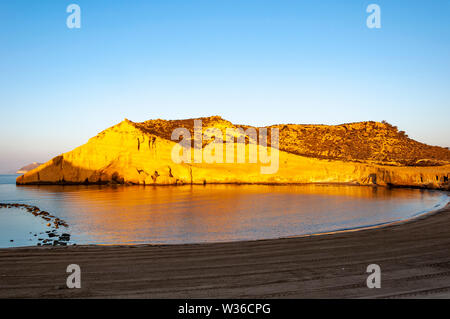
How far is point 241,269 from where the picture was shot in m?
6.44

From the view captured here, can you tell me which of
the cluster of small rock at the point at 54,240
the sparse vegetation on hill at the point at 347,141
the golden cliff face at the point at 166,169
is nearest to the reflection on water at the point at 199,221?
the cluster of small rock at the point at 54,240

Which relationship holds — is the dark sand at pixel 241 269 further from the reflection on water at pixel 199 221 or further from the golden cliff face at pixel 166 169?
the golden cliff face at pixel 166 169

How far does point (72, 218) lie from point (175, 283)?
12774mm

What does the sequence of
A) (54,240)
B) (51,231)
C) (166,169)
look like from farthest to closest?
(166,169)
(51,231)
(54,240)

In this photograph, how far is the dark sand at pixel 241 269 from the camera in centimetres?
508

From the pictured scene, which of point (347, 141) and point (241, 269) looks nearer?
point (241, 269)

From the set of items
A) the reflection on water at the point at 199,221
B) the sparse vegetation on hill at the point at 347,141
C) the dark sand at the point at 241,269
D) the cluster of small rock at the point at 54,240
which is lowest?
the reflection on water at the point at 199,221

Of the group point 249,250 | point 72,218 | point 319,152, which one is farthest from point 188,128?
point 249,250

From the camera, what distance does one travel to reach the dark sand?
5.08m

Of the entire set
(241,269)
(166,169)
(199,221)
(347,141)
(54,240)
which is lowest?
(199,221)

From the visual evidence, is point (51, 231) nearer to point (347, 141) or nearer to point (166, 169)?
point (166, 169)

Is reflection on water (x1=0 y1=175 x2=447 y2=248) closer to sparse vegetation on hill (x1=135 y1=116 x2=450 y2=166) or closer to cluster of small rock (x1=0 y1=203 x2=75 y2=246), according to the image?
cluster of small rock (x1=0 y1=203 x2=75 y2=246)

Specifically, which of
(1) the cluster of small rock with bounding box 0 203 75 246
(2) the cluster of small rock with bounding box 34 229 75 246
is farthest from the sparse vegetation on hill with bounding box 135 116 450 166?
(2) the cluster of small rock with bounding box 34 229 75 246

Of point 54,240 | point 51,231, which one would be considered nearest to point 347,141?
point 51,231
